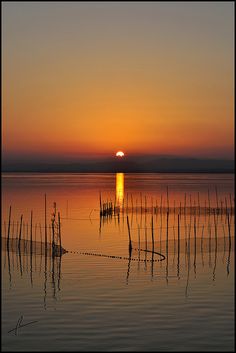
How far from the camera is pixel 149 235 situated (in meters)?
32.1

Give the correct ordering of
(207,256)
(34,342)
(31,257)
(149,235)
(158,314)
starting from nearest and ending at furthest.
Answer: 1. (34,342)
2. (158,314)
3. (31,257)
4. (207,256)
5. (149,235)

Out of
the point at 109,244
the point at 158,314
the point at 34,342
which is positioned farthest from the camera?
the point at 109,244

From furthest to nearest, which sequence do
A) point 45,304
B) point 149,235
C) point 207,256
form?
point 149,235, point 207,256, point 45,304

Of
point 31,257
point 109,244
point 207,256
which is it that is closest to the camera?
point 31,257

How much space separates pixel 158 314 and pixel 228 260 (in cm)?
915

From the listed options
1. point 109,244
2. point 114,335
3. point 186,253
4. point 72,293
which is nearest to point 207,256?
point 186,253

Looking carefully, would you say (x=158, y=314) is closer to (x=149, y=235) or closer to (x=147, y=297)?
(x=147, y=297)

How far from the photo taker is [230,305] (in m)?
15.2

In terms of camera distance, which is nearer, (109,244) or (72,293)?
(72,293)

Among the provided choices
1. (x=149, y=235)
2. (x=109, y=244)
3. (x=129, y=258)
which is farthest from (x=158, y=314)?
(x=149, y=235)

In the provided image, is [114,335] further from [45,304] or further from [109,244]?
[109,244]

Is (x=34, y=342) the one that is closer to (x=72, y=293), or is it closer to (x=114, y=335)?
(x=114, y=335)

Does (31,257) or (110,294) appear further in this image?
(31,257)

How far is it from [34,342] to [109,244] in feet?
53.8
